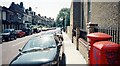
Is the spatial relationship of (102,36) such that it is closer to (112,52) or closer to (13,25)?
(112,52)

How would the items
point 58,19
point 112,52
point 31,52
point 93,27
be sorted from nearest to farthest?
point 112,52 < point 31,52 < point 93,27 < point 58,19

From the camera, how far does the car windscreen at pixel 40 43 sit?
8898 mm

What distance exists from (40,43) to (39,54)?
148cm

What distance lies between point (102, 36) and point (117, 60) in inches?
49.6

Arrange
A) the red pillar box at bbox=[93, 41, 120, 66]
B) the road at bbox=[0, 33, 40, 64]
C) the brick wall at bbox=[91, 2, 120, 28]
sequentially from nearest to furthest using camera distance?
the red pillar box at bbox=[93, 41, 120, 66] < the brick wall at bbox=[91, 2, 120, 28] < the road at bbox=[0, 33, 40, 64]

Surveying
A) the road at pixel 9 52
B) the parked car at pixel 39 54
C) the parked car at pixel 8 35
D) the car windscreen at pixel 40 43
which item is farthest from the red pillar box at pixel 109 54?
the parked car at pixel 8 35

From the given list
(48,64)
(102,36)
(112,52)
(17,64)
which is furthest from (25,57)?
(112,52)

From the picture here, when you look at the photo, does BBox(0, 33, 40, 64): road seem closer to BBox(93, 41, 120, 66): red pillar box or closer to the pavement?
the pavement

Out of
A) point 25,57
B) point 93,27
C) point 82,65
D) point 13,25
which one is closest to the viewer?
point 25,57

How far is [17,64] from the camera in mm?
7145

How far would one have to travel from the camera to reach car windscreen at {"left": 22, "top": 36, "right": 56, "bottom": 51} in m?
8.90

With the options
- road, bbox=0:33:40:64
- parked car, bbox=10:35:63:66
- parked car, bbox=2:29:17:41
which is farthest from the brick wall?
parked car, bbox=2:29:17:41

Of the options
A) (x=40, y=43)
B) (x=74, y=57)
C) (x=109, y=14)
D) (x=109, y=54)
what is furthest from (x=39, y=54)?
(x=74, y=57)

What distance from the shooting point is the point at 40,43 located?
9195mm
